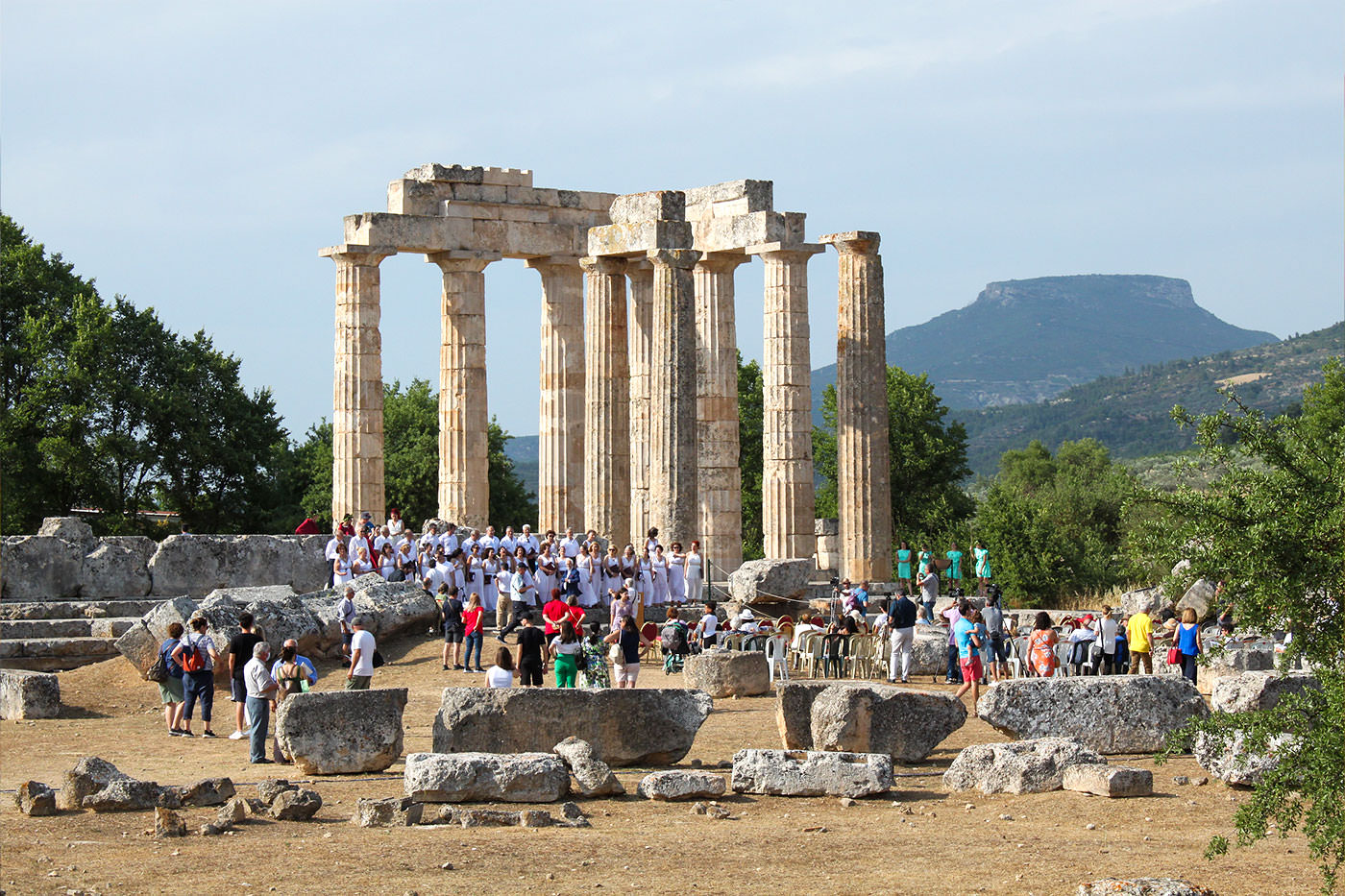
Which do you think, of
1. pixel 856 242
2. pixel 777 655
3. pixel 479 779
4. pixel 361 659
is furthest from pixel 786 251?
pixel 479 779

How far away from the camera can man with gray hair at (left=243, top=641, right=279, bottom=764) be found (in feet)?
70.0

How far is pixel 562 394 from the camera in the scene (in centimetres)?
4262

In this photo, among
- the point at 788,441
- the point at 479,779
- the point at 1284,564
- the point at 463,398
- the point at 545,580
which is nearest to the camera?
the point at 1284,564

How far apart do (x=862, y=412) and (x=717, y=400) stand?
2956mm

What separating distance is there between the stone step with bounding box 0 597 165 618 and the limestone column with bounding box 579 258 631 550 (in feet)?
35.6

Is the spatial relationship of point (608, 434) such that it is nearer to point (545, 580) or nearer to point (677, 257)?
point (677, 257)

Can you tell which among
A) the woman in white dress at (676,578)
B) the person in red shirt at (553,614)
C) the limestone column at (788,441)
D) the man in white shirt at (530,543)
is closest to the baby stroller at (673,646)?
the person in red shirt at (553,614)

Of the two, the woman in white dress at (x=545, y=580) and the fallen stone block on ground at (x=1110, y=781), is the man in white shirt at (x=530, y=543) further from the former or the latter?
the fallen stone block on ground at (x=1110, y=781)

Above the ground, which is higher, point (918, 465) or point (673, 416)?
point (673, 416)

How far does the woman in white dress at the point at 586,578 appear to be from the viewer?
108 ft

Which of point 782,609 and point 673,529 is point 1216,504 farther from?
point 673,529

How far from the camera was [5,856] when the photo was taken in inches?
617

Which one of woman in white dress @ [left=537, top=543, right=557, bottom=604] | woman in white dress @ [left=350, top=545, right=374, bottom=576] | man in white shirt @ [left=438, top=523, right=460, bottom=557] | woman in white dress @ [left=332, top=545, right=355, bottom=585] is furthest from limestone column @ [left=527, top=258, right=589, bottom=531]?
woman in white dress @ [left=537, top=543, right=557, bottom=604]

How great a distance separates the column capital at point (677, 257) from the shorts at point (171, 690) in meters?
15.4
